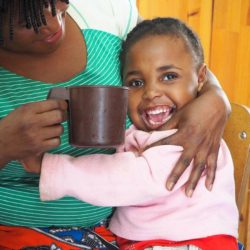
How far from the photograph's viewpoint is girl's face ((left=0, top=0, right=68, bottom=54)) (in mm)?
908

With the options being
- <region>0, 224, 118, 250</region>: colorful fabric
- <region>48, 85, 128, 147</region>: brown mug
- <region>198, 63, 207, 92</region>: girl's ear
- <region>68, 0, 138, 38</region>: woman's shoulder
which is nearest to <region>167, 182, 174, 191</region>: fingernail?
<region>48, 85, 128, 147</region>: brown mug

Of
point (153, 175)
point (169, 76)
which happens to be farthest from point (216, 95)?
point (153, 175)

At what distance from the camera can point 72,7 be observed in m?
1.20

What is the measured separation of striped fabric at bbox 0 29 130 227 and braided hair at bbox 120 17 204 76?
0.14 metres

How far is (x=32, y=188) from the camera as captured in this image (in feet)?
3.49

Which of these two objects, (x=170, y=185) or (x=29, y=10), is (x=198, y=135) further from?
(x=29, y=10)

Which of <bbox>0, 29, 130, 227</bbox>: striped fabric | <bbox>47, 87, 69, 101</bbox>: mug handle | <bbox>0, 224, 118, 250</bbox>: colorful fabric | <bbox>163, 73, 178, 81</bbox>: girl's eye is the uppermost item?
<bbox>47, 87, 69, 101</bbox>: mug handle

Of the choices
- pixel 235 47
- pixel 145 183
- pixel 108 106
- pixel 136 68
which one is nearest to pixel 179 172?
pixel 145 183

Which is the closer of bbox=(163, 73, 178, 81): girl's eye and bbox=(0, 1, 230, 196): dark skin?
bbox=(0, 1, 230, 196): dark skin

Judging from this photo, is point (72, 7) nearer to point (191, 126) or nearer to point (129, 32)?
point (129, 32)

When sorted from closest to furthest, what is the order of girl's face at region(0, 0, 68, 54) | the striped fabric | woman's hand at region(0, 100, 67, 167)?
woman's hand at region(0, 100, 67, 167), girl's face at region(0, 0, 68, 54), the striped fabric

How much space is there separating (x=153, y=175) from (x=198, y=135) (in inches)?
5.9

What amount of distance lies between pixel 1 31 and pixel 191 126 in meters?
0.47

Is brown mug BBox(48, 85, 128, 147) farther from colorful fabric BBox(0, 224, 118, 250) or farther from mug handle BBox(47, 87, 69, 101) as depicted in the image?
colorful fabric BBox(0, 224, 118, 250)
